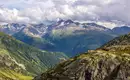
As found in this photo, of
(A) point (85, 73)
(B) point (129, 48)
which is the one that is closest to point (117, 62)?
(A) point (85, 73)

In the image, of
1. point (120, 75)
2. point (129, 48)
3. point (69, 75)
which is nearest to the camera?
point (120, 75)

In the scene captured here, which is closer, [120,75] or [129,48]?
[120,75]

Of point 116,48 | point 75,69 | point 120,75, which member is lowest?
point 120,75

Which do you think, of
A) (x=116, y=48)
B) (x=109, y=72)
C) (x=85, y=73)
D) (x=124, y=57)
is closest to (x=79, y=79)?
(x=85, y=73)

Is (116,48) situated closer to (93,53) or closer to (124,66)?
(93,53)

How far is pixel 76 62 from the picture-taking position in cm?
15238

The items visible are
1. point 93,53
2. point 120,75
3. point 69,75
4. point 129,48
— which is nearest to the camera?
point 120,75

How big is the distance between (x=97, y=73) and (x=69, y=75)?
1462cm

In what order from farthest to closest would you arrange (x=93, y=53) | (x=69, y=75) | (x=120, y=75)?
(x=93, y=53)
(x=69, y=75)
(x=120, y=75)

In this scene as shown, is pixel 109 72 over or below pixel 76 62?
below

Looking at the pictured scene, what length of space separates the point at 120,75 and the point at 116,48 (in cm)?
3780

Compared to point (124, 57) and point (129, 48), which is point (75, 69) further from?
point (129, 48)

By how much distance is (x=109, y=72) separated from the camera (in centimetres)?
14425

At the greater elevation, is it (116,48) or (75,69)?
(116,48)
